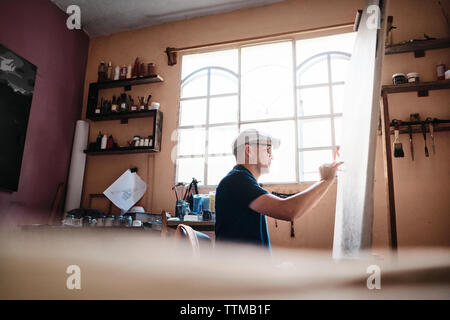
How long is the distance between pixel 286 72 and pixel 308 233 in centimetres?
172

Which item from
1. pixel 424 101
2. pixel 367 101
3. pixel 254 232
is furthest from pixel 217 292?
pixel 424 101

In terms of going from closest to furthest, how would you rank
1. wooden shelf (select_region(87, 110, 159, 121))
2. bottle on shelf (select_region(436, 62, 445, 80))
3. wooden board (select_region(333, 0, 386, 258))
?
wooden board (select_region(333, 0, 386, 258)), bottle on shelf (select_region(436, 62, 445, 80)), wooden shelf (select_region(87, 110, 159, 121))

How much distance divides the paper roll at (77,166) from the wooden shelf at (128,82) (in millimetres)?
503

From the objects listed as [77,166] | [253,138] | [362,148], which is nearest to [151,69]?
[77,166]

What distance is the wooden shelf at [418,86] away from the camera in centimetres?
299

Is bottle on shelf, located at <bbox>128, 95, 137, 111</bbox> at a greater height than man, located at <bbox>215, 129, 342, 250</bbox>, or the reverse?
bottle on shelf, located at <bbox>128, 95, 137, 111</bbox>

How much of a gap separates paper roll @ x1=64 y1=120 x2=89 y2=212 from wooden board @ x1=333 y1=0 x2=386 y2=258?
10.5ft


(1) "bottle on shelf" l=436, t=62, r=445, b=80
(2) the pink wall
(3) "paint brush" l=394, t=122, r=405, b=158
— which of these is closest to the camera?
(3) "paint brush" l=394, t=122, r=405, b=158

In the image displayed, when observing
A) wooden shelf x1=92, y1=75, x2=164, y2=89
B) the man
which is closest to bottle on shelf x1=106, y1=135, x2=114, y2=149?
wooden shelf x1=92, y1=75, x2=164, y2=89

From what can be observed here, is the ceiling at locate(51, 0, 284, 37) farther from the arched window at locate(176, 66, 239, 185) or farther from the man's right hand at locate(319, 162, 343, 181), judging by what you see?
the man's right hand at locate(319, 162, 343, 181)

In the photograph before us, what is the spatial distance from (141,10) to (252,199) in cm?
339

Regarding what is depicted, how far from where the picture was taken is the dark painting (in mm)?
3133

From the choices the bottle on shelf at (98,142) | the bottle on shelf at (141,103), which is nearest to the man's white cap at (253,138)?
the bottle on shelf at (141,103)
